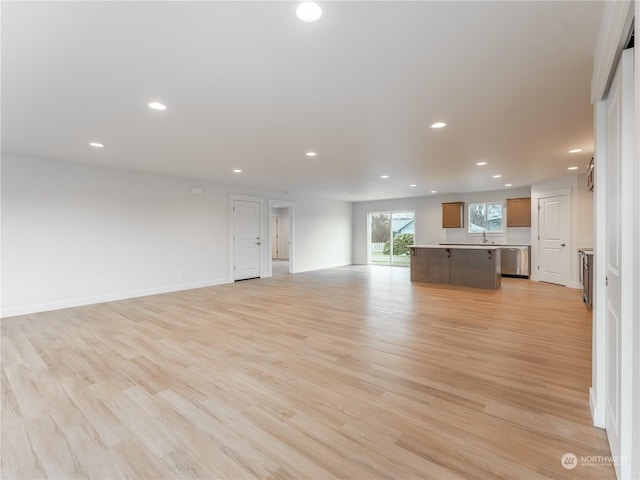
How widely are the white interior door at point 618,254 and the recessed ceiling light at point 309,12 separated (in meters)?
1.52

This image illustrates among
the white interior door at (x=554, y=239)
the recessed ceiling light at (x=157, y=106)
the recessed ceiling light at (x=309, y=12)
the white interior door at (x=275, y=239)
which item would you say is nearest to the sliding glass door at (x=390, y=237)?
the white interior door at (x=554, y=239)

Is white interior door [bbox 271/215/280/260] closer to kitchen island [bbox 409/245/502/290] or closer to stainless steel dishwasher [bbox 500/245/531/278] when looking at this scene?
kitchen island [bbox 409/245/502/290]

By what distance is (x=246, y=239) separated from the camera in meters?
7.80

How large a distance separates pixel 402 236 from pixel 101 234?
8.79 meters

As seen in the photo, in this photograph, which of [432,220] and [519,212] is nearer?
[519,212]

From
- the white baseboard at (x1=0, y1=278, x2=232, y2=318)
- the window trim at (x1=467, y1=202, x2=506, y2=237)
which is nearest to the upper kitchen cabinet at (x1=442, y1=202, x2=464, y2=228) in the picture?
the window trim at (x1=467, y1=202, x2=506, y2=237)

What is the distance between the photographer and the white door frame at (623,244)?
1.04m

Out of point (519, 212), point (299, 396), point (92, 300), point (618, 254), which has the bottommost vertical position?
point (299, 396)

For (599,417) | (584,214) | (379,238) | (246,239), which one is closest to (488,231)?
(584,214)

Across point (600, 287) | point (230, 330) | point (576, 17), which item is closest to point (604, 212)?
point (600, 287)

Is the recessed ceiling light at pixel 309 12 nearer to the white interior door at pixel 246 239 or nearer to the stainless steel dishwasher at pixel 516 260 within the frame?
the white interior door at pixel 246 239

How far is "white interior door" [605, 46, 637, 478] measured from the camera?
4.50ft

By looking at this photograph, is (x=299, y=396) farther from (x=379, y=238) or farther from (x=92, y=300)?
(x=379, y=238)

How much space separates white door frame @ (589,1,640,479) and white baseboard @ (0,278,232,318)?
6544 mm
